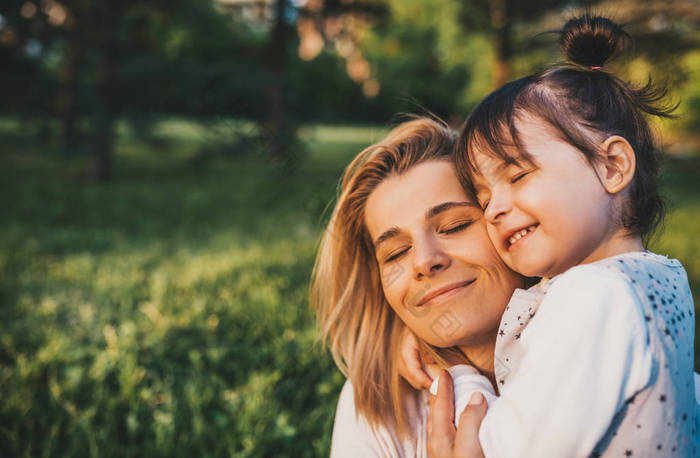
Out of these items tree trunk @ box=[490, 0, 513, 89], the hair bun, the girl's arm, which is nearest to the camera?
the girl's arm

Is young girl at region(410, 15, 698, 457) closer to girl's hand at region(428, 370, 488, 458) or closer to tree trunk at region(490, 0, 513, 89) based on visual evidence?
girl's hand at region(428, 370, 488, 458)

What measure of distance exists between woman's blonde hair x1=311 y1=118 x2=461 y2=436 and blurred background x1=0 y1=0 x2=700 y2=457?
24 cm

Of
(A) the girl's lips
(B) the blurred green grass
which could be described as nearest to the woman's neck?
(A) the girl's lips

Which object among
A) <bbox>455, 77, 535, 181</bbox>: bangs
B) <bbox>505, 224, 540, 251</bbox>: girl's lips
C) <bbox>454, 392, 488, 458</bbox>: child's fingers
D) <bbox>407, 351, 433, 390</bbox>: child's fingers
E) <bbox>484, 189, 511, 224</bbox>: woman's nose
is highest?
<bbox>455, 77, 535, 181</bbox>: bangs

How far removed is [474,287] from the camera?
56.6 inches

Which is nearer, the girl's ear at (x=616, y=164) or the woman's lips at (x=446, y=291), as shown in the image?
the girl's ear at (x=616, y=164)

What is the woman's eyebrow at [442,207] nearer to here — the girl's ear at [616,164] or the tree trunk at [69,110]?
the girl's ear at [616,164]

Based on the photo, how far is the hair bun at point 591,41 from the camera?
4.50 ft

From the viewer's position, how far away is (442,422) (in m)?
1.28

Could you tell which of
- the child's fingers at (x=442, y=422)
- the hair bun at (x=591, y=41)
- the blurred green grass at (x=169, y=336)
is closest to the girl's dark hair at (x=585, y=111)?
the hair bun at (x=591, y=41)

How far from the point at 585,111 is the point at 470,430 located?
823 mm

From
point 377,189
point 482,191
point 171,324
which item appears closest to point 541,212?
point 482,191

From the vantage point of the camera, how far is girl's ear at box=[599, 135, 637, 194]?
3.91ft

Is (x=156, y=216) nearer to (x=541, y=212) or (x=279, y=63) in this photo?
(x=279, y=63)
